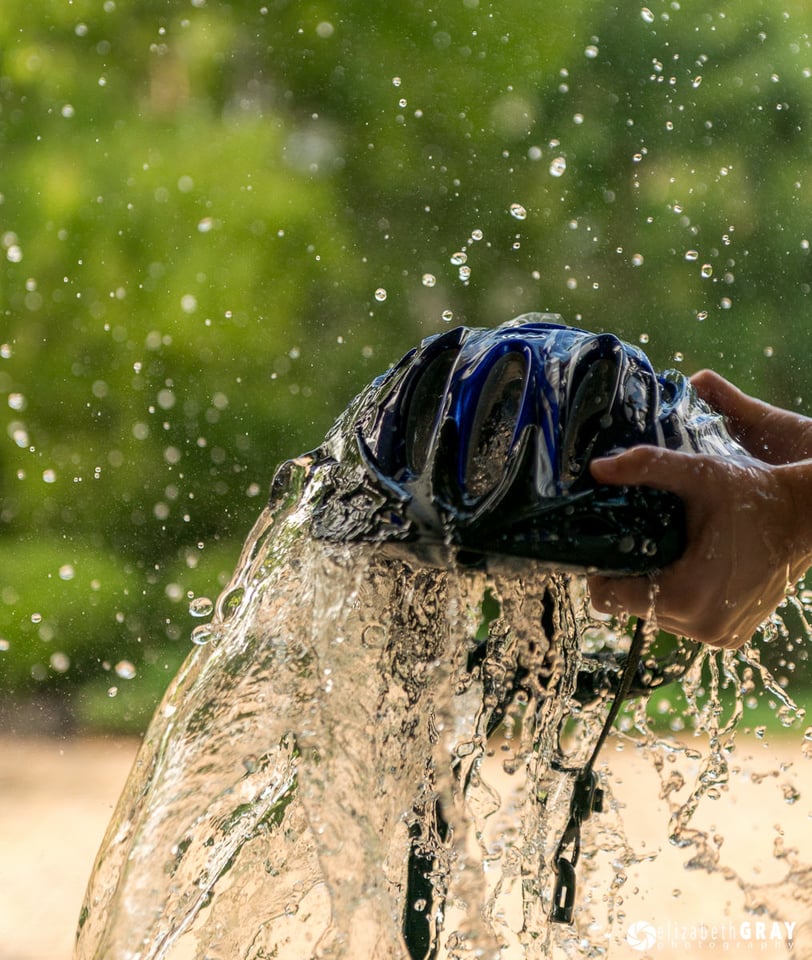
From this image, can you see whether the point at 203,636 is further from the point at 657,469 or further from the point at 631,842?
the point at 631,842

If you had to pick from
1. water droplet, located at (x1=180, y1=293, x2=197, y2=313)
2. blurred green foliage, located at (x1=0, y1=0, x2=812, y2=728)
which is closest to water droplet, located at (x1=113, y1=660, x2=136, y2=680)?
blurred green foliage, located at (x1=0, y1=0, x2=812, y2=728)

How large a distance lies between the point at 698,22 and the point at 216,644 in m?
3.37

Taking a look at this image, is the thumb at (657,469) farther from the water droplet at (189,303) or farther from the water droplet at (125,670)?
the water droplet at (189,303)

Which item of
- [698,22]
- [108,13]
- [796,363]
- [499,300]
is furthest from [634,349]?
[108,13]

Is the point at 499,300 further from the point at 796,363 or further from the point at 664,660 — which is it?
the point at 664,660

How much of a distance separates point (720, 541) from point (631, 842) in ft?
8.48

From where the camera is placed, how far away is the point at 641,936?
2.33 metres

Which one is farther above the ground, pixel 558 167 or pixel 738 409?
pixel 558 167

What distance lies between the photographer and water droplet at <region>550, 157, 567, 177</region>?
11.6 feet

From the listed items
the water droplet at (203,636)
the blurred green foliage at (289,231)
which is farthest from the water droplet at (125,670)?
the water droplet at (203,636)

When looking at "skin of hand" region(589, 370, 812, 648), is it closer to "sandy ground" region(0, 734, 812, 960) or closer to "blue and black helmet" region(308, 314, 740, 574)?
"blue and black helmet" region(308, 314, 740, 574)

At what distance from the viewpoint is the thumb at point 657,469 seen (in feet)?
1.99

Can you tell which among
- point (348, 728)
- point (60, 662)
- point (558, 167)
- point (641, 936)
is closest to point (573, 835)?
point (348, 728)

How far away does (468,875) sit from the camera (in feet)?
2.30
